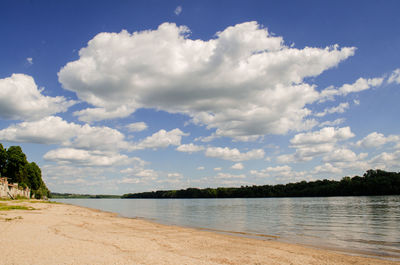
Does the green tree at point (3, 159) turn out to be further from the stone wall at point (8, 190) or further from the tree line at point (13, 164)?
the stone wall at point (8, 190)

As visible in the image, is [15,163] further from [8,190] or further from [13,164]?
[8,190]

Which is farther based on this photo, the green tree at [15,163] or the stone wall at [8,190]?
the green tree at [15,163]

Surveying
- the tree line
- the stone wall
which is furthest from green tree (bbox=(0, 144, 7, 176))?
the stone wall

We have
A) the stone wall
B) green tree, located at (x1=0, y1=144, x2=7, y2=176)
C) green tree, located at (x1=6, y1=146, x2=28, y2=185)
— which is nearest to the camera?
the stone wall

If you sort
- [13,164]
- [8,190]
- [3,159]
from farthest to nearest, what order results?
[13,164] < [3,159] < [8,190]

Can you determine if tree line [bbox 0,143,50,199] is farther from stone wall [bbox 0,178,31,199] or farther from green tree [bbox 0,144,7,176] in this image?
stone wall [bbox 0,178,31,199]

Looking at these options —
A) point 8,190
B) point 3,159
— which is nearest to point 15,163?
point 3,159

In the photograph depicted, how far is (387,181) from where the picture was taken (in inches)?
5374

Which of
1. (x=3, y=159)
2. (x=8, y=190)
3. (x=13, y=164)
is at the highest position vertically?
(x=3, y=159)

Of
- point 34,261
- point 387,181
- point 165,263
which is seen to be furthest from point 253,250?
A: point 387,181

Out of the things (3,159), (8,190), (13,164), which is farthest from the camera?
(13,164)

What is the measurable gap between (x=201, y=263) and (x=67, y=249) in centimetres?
645

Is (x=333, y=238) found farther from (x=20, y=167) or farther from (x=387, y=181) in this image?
(x=387, y=181)

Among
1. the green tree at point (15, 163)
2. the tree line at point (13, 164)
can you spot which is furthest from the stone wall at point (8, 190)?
the green tree at point (15, 163)
